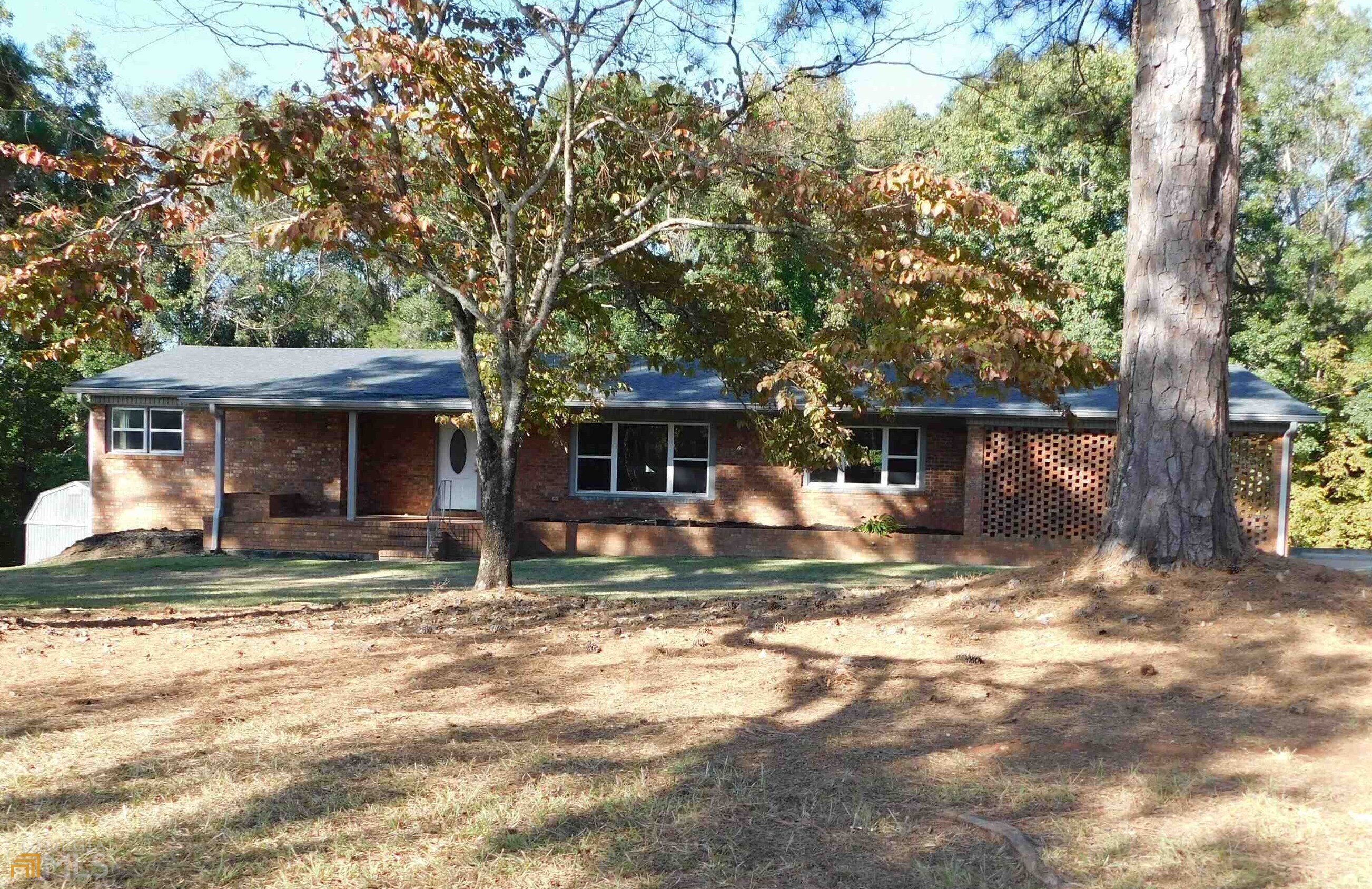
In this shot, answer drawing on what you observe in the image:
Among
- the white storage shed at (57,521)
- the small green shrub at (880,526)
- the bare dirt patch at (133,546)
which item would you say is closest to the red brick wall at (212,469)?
the bare dirt patch at (133,546)

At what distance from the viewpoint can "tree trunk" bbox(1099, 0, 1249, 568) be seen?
23.4 ft

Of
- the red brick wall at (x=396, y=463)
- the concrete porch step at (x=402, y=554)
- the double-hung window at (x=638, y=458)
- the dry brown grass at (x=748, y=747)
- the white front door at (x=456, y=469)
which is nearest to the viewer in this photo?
the dry brown grass at (x=748, y=747)

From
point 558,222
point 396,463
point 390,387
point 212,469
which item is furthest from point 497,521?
point 212,469

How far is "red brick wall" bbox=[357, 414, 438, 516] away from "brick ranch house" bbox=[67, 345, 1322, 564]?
1.3 inches

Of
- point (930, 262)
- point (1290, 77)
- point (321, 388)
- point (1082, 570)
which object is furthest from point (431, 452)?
point (1290, 77)

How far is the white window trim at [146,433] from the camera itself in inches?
834

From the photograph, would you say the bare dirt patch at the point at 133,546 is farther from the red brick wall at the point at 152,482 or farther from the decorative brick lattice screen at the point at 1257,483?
the decorative brick lattice screen at the point at 1257,483

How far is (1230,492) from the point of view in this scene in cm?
728

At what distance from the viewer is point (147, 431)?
835 inches

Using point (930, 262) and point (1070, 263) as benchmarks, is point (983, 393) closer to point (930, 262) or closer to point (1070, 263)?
point (930, 262)

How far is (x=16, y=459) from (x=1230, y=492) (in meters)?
31.2

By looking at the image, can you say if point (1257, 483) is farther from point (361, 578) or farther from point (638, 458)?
point (361, 578)

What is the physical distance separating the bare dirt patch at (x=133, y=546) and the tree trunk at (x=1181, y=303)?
16.2m

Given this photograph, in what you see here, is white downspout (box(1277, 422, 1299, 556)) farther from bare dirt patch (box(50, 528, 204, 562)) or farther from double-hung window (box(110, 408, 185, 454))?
double-hung window (box(110, 408, 185, 454))
